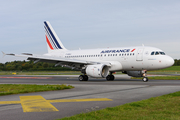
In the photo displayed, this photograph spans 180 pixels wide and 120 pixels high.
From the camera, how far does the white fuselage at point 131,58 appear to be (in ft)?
77.9

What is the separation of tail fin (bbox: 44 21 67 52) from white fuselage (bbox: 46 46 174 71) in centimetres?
682

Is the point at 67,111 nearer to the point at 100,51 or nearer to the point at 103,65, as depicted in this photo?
the point at 103,65

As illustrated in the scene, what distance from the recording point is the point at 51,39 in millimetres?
34781

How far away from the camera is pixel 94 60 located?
1126 inches

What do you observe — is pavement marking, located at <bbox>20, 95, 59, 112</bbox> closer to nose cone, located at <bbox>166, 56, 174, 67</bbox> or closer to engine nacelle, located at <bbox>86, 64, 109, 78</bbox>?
engine nacelle, located at <bbox>86, 64, 109, 78</bbox>

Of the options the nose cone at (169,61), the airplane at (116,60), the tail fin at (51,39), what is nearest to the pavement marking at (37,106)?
the airplane at (116,60)

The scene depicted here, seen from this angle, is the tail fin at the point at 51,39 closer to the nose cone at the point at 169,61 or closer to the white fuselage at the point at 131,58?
the white fuselage at the point at 131,58

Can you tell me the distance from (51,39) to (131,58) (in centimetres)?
1503

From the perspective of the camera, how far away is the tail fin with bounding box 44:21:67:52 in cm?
3438

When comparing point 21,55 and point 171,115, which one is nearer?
point 171,115

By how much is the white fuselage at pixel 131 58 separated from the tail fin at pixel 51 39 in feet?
22.4

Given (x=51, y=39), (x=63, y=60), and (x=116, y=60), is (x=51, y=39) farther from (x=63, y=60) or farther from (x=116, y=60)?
(x=116, y=60)

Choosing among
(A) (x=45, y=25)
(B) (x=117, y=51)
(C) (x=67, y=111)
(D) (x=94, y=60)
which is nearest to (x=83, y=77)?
(D) (x=94, y=60)

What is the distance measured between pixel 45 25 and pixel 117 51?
14.5 m
